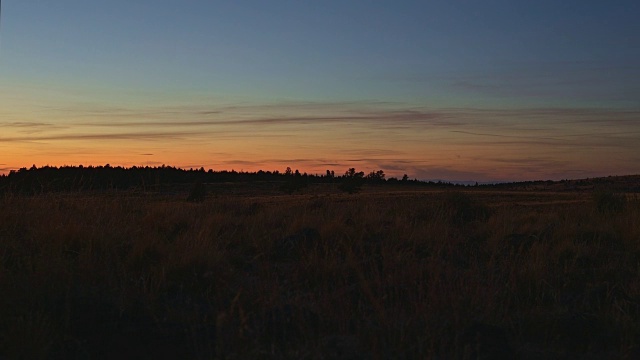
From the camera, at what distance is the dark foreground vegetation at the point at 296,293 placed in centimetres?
491

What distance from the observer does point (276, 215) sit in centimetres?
1145

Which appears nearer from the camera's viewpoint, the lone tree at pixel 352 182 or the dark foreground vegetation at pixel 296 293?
the dark foreground vegetation at pixel 296 293

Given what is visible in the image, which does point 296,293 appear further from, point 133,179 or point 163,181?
point 163,181

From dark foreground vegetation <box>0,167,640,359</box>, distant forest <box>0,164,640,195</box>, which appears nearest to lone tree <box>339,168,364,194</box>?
distant forest <box>0,164,640,195</box>

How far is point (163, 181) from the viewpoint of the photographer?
47531mm

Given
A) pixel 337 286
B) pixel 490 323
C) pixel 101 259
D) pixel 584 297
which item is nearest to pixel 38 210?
pixel 101 259

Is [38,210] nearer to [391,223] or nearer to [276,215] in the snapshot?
[276,215]

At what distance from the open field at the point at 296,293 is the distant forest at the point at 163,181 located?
5.80ft

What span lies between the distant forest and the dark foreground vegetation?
163 centimetres

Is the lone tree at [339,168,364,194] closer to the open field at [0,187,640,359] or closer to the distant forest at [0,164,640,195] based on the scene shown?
the distant forest at [0,164,640,195]

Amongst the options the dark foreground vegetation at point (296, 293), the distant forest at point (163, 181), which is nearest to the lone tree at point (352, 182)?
the distant forest at point (163, 181)

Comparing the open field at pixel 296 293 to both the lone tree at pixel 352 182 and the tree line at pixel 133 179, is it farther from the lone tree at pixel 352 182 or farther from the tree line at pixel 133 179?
the lone tree at pixel 352 182

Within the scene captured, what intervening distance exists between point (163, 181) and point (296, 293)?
43.1m

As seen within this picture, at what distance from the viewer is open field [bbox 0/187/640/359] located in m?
4.91
